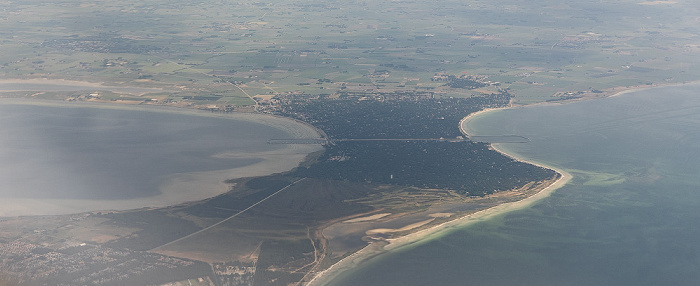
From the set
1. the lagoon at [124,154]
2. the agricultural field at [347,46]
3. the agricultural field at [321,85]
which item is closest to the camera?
the agricultural field at [321,85]

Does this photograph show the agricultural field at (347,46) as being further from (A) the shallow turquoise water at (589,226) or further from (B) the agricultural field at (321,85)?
(A) the shallow turquoise water at (589,226)

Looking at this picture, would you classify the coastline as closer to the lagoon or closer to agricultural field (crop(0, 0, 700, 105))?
the lagoon

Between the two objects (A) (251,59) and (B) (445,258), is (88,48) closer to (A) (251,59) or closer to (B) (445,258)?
(A) (251,59)

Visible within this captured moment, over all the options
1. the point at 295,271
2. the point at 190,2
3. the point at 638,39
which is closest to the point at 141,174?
the point at 295,271

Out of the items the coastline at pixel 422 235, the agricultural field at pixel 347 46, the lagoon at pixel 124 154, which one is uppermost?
the agricultural field at pixel 347 46

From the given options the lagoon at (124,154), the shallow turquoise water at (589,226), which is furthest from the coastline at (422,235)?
the lagoon at (124,154)

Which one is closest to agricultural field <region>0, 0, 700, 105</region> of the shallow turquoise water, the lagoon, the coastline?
the lagoon
